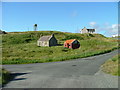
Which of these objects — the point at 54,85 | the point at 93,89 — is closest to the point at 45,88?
the point at 54,85

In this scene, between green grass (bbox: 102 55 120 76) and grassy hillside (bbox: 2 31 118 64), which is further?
grassy hillside (bbox: 2 31 118 64)

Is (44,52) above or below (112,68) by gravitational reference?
above

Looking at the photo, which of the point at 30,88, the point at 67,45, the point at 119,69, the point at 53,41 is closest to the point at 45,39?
the point at 53,41

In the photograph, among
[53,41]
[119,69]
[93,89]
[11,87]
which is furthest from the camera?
[53,41]

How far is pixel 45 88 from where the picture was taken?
497 inches

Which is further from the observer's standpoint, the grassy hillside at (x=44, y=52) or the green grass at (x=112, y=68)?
the grassy hillside at (x=44, y=52)

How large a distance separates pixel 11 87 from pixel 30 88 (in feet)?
5.16

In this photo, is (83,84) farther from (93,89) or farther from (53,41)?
(53,41)

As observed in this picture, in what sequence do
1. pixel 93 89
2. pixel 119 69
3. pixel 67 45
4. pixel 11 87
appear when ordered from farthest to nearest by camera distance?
1. pixel 67 45
2. pixel 119 69
3. pixel 11 87
4. pixel 93 89

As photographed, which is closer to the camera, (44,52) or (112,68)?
(112,68)

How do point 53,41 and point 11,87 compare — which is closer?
point 11,87

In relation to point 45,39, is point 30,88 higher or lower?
lower

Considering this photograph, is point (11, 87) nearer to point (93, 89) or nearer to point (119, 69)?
point (93, 89)

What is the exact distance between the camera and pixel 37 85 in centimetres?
1359
